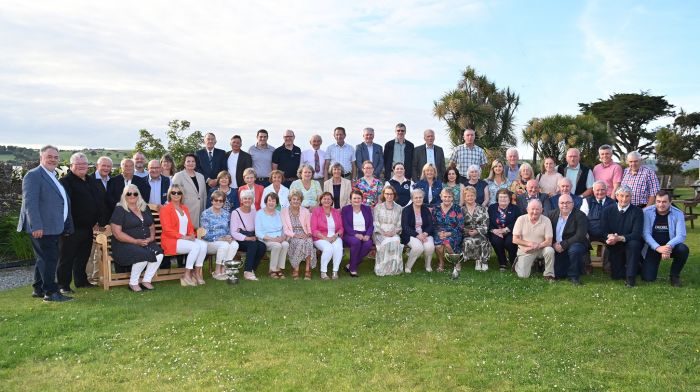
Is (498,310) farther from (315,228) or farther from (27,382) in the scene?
(27,382)

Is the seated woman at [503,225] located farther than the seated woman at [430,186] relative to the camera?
No

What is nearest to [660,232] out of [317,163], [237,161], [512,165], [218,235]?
[512,165]

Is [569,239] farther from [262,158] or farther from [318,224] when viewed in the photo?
[262,158]

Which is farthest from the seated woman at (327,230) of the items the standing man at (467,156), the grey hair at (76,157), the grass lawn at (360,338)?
the grey hair at (76,157)

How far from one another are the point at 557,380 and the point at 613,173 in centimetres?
614

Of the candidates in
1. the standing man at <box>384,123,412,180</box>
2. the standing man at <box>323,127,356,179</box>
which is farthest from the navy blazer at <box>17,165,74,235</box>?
the standing man at <box>384,123,412,180</box>

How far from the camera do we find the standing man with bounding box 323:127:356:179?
10766mm

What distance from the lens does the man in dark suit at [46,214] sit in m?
7.18

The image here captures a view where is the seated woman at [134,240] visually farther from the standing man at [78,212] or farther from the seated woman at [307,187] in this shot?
the seated woman at [307,187]

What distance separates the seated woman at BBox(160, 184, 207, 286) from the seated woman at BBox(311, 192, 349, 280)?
1830 millimetres

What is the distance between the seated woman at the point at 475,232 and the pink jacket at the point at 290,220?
2683 mm

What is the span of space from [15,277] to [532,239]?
892cm

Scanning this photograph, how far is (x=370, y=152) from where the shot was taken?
35.3ft

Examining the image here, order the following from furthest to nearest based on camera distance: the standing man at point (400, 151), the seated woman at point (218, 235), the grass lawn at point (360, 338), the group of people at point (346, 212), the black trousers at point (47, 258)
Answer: the standing man at point (400, 151), the seated woman at point (218, 235), the group of people at point (346, 212), the black trousers at point (47, 258), the grass lawn at point (360, 338)
